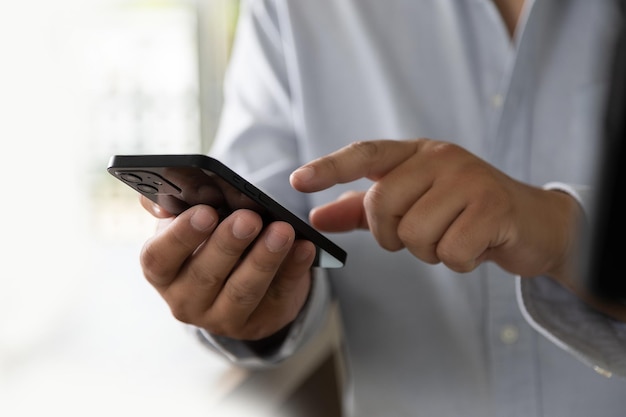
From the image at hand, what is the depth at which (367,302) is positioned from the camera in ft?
2.61

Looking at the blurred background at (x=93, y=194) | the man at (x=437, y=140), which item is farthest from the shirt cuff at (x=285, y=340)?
the blurred background at (x=93, y=194)

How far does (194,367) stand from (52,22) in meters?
0.81

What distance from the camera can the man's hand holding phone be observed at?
1.42 ft

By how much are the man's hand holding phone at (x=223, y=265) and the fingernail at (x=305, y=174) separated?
3cm

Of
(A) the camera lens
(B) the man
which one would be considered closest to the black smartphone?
(A) the camera lens

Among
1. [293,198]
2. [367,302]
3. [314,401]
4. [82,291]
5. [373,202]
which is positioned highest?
[373,202]

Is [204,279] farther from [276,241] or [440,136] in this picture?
[440,136]

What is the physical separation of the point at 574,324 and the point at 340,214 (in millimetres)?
232

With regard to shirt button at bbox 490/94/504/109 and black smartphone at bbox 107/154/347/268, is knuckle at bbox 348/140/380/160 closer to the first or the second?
black smartphone at bbox 107/154/347/268

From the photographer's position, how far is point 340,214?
568mm

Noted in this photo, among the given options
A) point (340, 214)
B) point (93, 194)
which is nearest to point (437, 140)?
point (340, 214)

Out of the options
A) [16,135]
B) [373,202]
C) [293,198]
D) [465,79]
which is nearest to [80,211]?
[16,135]

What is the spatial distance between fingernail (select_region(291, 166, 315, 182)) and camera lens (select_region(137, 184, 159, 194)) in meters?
0.09

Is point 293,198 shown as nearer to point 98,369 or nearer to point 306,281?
point 306,281
